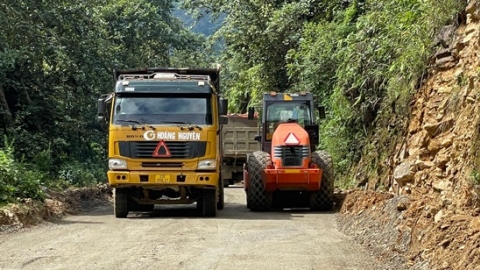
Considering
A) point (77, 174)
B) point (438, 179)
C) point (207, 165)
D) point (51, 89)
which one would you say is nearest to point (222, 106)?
point (207, 165)

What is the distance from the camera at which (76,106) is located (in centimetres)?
2619

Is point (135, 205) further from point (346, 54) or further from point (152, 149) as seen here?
point (346, 54)

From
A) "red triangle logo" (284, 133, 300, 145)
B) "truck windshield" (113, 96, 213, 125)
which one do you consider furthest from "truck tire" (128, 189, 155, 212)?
"red triangle logo" (284, 133, 300, 145)

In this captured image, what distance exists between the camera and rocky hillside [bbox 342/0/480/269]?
898 cm

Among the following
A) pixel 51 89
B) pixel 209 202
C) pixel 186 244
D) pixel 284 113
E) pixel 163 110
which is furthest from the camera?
pixel 51 89

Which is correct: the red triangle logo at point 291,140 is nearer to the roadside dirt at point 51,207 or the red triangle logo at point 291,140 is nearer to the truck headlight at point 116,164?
the truck headlight at point 116,164

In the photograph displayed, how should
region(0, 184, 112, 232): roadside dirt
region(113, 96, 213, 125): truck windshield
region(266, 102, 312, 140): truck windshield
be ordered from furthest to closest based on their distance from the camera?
region(266, 102, 312, 140): truck windshield, region(113, 96, 213, 125): truck windshield, region(0, 184, 112, 232): roadside dirt

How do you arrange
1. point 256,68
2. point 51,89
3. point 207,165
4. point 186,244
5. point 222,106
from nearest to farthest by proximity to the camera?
1. point 186,244
2. point 207,165
3. point 222,106
4. point 51,89
5. point 256,68

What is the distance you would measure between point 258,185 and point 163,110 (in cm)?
296

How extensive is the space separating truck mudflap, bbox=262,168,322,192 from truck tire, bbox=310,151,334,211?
10.9 inches

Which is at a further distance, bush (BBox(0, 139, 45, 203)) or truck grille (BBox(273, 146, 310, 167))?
truck grille (BBox(273, 146, 310, 167))

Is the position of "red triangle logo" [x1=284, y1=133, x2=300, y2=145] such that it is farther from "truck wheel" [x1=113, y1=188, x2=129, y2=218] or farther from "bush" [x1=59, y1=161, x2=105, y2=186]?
Answer: "bush" [x1=59, y1=161, x2=105, y2=186]

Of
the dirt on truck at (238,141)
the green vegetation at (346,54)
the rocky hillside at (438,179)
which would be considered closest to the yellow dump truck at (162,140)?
the rocky hillside at (438,179)

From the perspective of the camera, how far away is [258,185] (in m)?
17.6
